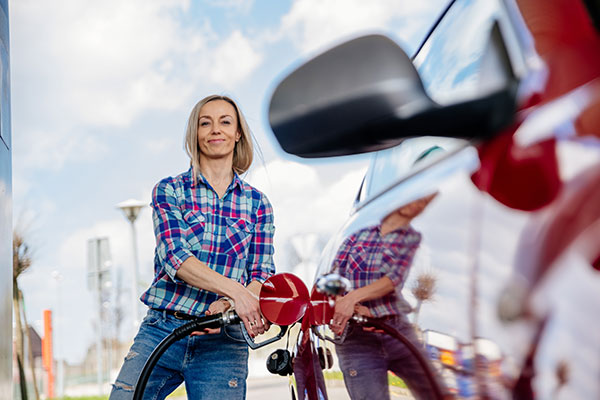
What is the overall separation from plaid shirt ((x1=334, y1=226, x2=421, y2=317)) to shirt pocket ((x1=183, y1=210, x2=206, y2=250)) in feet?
3.99

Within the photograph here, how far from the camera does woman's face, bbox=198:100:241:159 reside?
2.70 meters

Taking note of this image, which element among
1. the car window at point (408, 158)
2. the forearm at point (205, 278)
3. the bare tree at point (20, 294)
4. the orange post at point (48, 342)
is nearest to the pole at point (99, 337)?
the orange post at point (48, 342)

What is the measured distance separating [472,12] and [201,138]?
5.47 feet

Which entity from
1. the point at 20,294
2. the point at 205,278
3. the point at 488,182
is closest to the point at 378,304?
the point at 488,182

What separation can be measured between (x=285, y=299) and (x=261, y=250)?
797 mm

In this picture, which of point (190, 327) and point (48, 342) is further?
point (48, 342)

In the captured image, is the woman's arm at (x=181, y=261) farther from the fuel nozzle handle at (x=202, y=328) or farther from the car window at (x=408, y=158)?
the car window at (x=408, y=158)

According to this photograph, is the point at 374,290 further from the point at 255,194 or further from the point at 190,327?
the point at 255,194

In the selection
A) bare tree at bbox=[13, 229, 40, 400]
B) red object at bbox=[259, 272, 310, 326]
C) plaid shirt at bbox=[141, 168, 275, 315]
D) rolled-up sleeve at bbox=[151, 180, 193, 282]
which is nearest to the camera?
red object at bbox=[259, 272, 310, 326]

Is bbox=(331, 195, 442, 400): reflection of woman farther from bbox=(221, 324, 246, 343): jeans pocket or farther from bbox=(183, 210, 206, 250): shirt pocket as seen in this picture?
bbox=(183, 210, 206, 250): shirt pocket

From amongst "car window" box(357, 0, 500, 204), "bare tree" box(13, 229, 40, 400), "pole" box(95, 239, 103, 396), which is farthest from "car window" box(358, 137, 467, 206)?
"pole" box(95, 239, 103, 396)

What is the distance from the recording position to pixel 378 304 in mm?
1173

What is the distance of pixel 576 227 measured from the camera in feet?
2.46

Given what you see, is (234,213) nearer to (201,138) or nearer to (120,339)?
(201,138)
